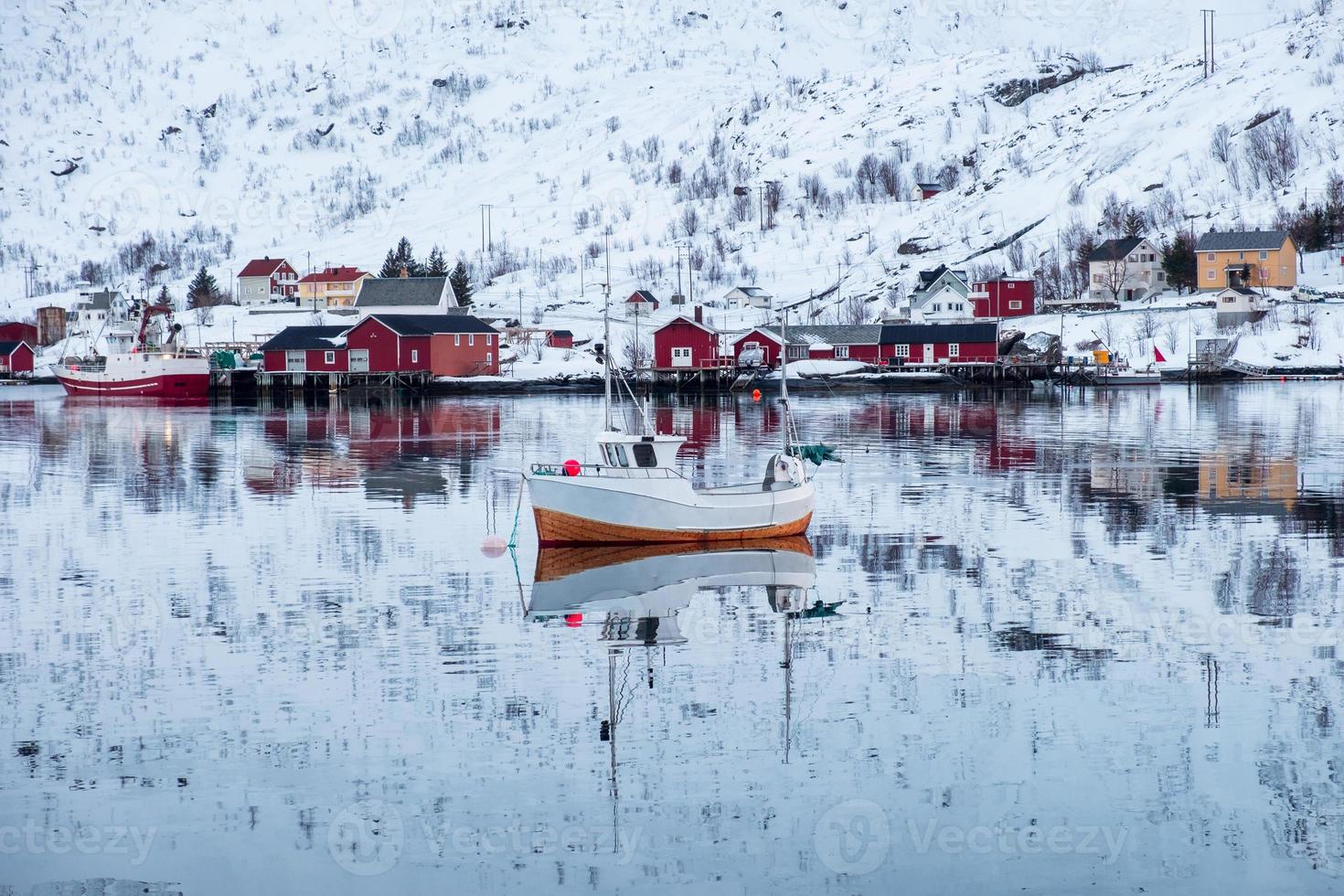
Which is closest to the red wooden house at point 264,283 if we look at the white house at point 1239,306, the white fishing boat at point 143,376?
the white fishing boat at point 143,376

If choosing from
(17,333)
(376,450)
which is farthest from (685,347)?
(17,333)

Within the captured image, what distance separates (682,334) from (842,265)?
5614cm

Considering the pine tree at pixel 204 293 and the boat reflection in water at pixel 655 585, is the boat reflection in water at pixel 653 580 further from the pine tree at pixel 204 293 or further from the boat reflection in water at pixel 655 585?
the pine tree at pixel 204 293

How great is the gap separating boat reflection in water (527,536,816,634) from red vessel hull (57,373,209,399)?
82738 mm

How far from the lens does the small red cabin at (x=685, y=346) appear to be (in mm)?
109688

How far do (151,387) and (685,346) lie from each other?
3626 cm

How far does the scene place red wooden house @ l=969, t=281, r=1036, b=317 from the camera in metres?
128

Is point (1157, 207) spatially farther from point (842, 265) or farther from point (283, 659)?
point (283, 659)

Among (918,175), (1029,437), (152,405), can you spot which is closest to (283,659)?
(1029,437)

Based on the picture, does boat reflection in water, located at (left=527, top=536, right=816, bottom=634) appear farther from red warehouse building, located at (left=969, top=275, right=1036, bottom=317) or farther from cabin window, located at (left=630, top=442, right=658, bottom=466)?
red warehouse building, located at (left=969, top=275, right=1036, bottom=317)

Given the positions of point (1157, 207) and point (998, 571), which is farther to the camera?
point (1157, 207)

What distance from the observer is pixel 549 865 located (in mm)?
12305

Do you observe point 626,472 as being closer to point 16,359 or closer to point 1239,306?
point 1239,306

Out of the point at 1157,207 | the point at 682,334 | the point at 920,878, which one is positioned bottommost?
the point at 920,878
